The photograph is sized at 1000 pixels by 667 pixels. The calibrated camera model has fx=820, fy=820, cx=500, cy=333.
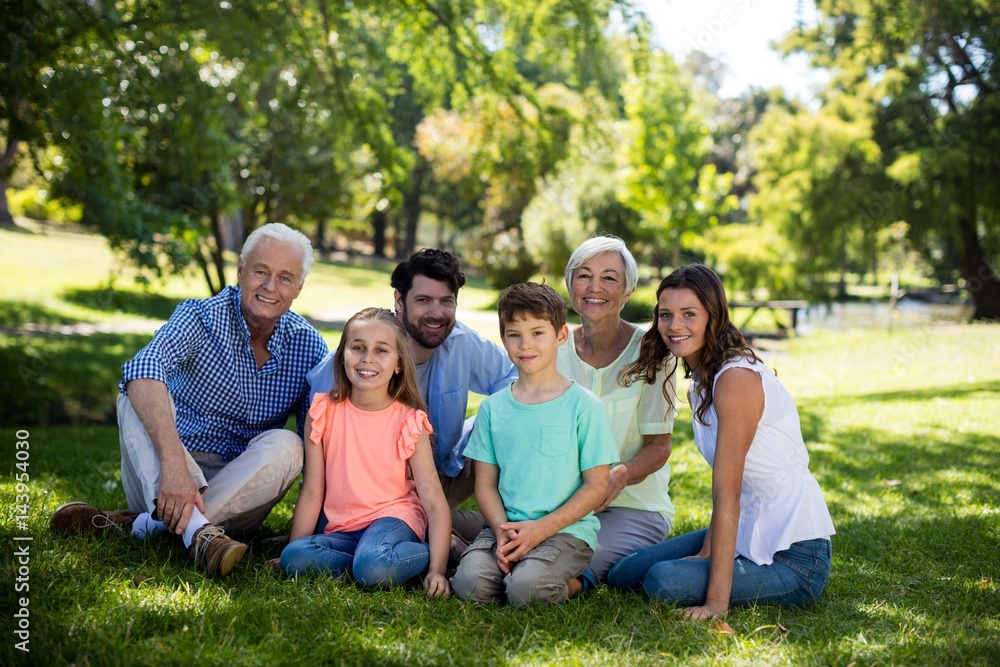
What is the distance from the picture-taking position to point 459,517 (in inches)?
156

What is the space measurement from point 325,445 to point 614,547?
134 cm

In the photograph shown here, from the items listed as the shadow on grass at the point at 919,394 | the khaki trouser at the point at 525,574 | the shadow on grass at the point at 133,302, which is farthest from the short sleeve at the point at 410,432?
the shadow on grass at the point at 133,302

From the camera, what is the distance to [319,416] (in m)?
3.45

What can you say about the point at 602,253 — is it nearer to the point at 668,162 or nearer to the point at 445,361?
the point at 445,361

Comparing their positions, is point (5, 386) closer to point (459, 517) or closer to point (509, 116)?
point (509, 116)

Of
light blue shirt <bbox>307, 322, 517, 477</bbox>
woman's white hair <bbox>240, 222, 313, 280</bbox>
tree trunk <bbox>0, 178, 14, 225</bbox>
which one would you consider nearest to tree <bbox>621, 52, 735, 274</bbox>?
light blue shirt <bbox>307, 322, 517, 477</bbox>

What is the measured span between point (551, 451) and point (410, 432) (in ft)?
1.93

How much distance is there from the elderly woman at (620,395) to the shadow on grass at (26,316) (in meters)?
12.3

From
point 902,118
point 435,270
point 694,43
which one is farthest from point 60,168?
point 902,118

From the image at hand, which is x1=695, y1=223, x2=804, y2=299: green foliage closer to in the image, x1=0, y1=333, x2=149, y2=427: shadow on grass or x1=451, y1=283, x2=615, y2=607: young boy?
x1=0, y1=333, x2=149, y2=427: shadow on grass

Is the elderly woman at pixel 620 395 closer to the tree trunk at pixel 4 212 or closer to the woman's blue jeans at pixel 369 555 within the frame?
the woman's blue jeans at pixel 369 555

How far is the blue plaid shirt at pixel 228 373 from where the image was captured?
12.2 feet

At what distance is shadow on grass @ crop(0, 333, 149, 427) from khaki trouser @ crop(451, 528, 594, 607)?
6.59m

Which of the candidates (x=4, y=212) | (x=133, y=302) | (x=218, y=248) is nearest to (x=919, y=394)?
(x=218, y=248)
